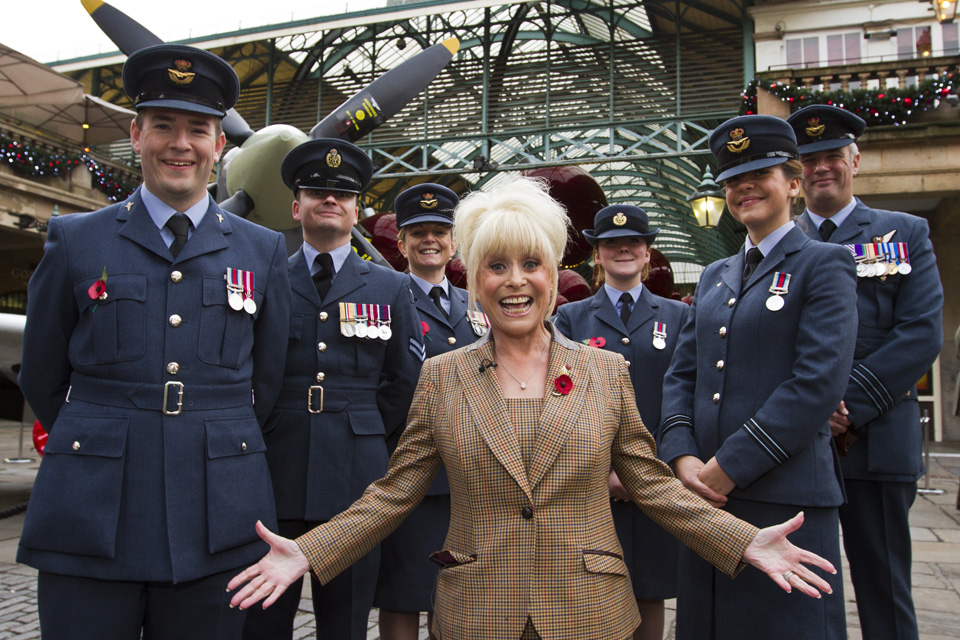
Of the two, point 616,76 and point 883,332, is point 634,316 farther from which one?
point 616,76

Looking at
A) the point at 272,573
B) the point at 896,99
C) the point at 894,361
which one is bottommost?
the point at 272,573

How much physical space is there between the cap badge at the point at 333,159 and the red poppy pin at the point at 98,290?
49.8 inches

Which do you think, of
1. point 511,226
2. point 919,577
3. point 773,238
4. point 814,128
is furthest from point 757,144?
point 919,577

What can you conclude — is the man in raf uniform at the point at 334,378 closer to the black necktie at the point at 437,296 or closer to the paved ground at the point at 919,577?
the black necktie at the point at 437,296

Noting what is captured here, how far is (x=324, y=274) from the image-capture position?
2.99m

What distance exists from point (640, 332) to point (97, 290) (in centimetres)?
249

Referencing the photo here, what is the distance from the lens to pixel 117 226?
212cm

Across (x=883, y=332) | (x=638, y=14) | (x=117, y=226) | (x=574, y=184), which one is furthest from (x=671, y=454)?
(x=638, y=14)

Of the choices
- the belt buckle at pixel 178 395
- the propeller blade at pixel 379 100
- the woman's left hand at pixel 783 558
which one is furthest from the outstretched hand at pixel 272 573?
the propeller blade at pixel 379 100

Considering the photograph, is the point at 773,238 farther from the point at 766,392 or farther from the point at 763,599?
the point at 763,599

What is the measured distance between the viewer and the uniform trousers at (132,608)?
1.85 metres

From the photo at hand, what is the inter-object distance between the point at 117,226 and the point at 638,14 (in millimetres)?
16506

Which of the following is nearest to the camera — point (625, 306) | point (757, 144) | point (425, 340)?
point (757, 144)

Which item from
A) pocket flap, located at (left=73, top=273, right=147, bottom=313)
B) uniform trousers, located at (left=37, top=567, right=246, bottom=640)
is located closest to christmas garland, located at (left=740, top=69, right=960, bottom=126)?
pocket flap, located at (left=73, top=273, right=147, bottom=313)
